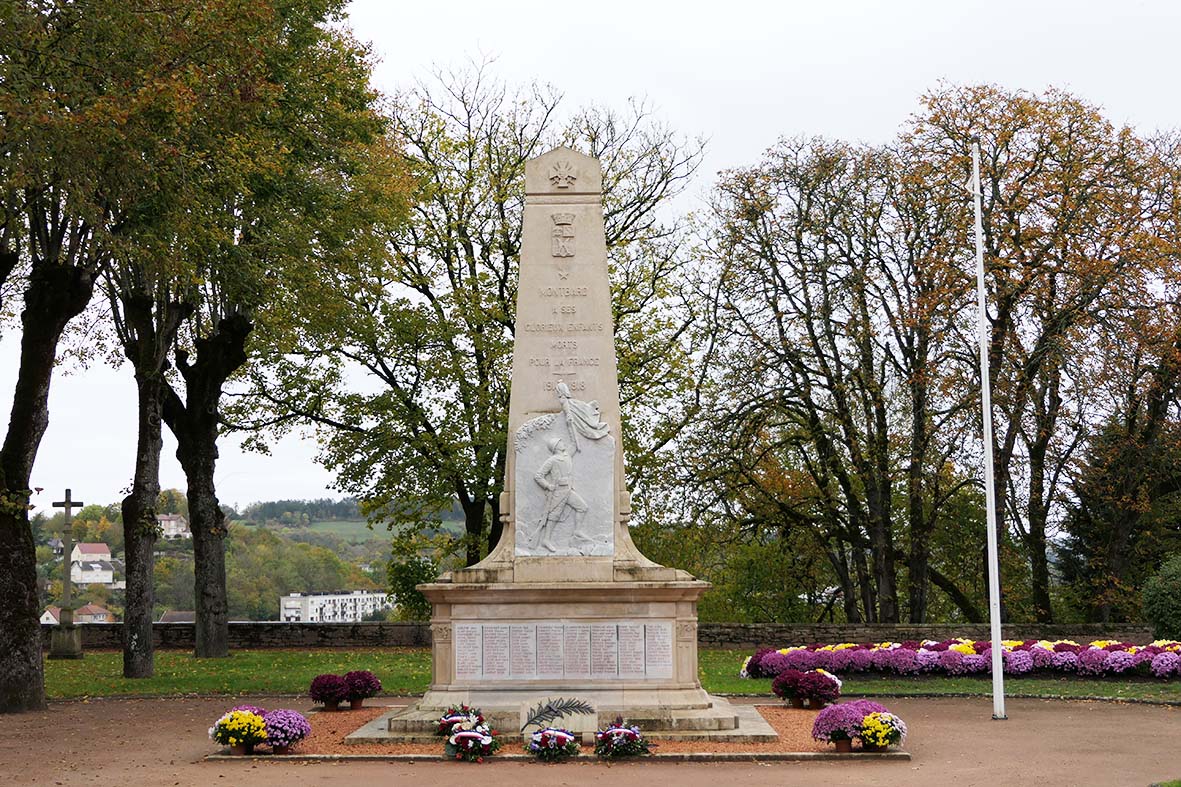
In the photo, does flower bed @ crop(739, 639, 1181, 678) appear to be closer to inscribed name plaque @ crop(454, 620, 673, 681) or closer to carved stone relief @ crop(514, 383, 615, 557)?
inscribed name plaque @ crop(454, 620, 673, 681)

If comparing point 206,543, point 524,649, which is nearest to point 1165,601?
point 524,649

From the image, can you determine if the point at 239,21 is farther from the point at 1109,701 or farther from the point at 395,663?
the point at 1109,701

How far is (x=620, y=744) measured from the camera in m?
12.6

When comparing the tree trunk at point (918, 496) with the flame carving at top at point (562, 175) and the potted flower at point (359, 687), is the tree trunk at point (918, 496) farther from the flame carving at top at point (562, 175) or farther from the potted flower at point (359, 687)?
the potted flower at point (359, 687)

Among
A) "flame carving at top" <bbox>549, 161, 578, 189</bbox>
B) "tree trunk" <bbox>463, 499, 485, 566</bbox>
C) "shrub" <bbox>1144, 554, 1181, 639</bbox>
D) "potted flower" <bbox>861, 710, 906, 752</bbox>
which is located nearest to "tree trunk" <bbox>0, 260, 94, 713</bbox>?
"flame carving at top" <bbox>549, 161, 578, 189</bbox>

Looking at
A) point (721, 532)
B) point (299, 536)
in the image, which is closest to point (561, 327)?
point (721, 532)

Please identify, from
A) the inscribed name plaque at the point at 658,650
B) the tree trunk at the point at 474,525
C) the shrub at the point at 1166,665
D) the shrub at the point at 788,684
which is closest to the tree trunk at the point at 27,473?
the inscribed name plaque at the point at 658,650

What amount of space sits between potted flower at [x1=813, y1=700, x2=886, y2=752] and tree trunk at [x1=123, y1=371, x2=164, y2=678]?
1306 cm

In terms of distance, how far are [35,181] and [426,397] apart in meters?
15.4

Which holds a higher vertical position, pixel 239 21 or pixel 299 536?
pixel 239 21

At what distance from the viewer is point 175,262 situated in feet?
54.2

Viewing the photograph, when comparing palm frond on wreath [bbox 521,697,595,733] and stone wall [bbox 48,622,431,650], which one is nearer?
palm frond on wreath [bbox 521,697,595,733]

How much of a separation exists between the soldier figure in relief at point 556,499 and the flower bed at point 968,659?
6768 millimetres

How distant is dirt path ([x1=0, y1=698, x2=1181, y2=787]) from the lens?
37.4ft
